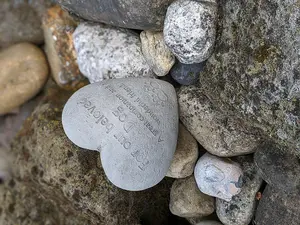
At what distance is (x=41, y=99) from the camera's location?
2418 millimetres

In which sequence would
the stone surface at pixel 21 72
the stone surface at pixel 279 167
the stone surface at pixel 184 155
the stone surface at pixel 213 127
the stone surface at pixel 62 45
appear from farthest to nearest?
the stone surface at pixel 21 72, the stone surface at pixel 62 45, the stone surface at pixel 184 155, the stone surface at pixel 213 127, the stone surface at pixel 279 167

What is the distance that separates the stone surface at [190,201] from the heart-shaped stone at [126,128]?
23 centimetres

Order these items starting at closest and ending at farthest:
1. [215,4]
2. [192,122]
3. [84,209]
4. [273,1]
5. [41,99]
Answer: [273,1] → [215,4] → [192,122] → [84,209] → [41,99]

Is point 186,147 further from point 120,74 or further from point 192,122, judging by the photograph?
point 120,74

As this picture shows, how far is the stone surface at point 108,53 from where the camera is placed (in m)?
1.85

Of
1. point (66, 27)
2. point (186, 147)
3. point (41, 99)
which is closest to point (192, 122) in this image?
point (186, 147)

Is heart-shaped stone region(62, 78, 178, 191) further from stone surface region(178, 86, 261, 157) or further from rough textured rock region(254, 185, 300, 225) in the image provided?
rough textured rock region(254, 185, 300, 225)

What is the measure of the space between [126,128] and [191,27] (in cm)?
47

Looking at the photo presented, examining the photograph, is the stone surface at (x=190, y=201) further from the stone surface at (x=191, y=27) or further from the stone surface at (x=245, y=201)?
the stone surface at (x=191, y=27)

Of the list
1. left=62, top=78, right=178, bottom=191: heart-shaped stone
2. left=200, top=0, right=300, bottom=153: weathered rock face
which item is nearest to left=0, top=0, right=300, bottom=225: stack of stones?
left=200, top=0, right=300, bottom=153: weathered rock face

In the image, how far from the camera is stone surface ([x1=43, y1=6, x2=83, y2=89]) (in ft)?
7.13

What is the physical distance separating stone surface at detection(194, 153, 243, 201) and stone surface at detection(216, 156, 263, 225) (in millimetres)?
35

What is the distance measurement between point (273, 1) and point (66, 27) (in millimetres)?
1178

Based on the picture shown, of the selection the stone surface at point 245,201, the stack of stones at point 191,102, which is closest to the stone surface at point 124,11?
the stack of stones at point 191,102
